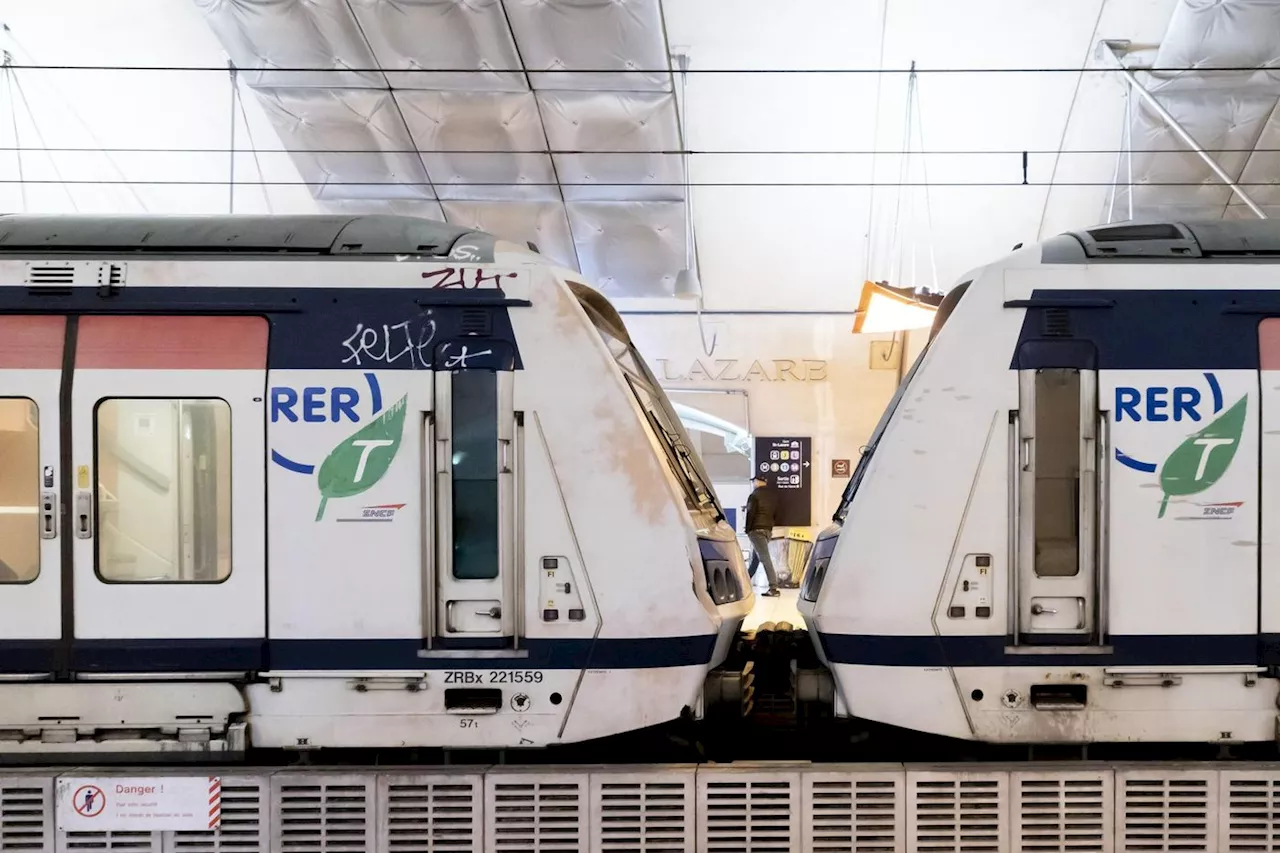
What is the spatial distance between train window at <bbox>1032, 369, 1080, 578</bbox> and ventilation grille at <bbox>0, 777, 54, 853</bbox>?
5.13 m

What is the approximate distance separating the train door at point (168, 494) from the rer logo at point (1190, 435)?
4.41m

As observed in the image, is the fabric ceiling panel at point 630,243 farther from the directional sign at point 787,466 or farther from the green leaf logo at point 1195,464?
the green leaf logo at point 1195,464

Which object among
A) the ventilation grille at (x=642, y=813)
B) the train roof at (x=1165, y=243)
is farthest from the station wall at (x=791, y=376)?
the ventilation grille at (x=642, y=813)

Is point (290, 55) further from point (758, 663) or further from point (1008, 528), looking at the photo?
point (1008, 528)

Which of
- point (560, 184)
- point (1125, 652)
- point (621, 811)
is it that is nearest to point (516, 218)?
point (560, 184)

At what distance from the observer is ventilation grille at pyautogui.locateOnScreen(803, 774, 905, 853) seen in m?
4.76

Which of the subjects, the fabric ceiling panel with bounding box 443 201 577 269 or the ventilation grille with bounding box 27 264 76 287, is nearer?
the ventilation grille with bounding box 27 264 76 287

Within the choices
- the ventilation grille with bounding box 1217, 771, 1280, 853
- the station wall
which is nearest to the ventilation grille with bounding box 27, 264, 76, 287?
the ventilation grille with bounding box 1217, 771, 1280, 853

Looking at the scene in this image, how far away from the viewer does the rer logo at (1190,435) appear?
4.77 meters

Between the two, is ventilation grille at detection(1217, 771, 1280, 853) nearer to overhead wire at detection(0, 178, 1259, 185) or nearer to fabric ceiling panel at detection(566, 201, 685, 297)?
overhead wire at detection(0, 178, 1259, 185)

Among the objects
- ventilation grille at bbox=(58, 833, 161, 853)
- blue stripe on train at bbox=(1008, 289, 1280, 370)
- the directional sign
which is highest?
blue stripe on train at bbox=(1008, 289, 1280, 370)

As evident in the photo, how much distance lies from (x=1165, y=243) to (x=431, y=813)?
4.81 meters

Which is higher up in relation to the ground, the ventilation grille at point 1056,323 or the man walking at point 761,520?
the ventilation grille at point 1056,323

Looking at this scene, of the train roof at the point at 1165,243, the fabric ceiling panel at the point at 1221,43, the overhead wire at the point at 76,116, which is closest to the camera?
the train roof at the point at 1165,243
